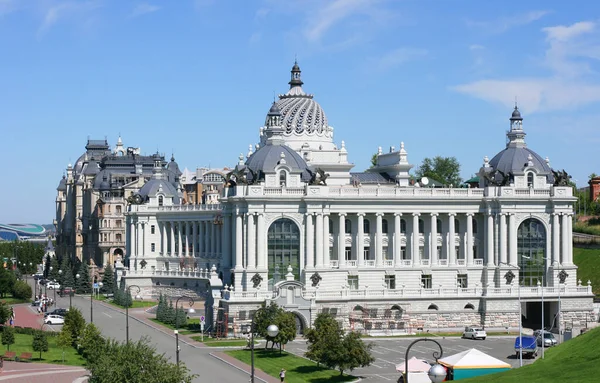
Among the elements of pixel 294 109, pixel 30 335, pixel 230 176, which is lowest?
pixel 30 335

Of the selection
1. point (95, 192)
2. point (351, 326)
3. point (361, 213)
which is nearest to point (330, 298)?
point (351, 326)

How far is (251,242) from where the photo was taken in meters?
106

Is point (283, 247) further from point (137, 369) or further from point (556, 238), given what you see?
point (137, 369)

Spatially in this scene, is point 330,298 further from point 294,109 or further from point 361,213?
point 294,109

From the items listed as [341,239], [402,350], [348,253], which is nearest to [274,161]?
[341,239]

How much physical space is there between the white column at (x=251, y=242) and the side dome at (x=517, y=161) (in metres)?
26.4

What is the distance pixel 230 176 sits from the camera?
115500mm

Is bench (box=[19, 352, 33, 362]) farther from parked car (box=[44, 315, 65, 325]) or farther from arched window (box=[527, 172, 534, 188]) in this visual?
Answer: arched window (box=[527, 172, 534, 188])

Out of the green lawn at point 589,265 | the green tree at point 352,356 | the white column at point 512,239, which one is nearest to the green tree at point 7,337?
the green tree at point 352,356

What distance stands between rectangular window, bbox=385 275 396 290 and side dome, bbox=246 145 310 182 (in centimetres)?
1248

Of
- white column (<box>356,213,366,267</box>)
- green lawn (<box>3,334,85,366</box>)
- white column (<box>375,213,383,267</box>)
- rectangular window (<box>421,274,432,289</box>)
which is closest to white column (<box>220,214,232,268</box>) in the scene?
white column (<box>356,213,366,267</box>)

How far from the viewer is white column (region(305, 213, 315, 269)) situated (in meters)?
107

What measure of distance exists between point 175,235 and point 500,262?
50.5 m

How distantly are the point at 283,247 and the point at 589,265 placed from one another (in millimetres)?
41823
